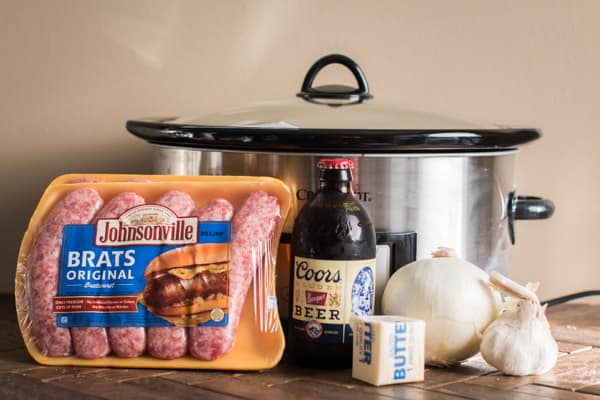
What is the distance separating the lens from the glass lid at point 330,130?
3.38ft

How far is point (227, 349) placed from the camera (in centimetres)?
97

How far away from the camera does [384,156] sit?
3.48 ft

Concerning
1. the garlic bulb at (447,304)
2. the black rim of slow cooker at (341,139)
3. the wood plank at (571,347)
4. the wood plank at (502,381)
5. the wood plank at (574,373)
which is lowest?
the wood plank at (502,381)

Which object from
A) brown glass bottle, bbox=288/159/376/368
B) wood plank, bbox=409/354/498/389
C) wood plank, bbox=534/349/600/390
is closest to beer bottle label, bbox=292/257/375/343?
brown glass bottle, bbox=288/159/376/368

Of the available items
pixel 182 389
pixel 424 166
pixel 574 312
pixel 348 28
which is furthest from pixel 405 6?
pixel 182 389

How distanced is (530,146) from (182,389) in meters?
0.78

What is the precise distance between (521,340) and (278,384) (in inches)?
10.8

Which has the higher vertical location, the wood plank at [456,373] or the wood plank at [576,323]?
the wood plank at [576,323]

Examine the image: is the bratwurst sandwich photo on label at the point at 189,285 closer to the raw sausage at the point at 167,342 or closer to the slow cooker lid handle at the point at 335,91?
the raw sausage at the point at 167,342

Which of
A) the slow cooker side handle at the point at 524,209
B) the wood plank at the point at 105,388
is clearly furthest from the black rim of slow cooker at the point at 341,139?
the wood plank at the point at 105,388

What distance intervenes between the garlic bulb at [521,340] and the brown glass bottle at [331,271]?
0.14m

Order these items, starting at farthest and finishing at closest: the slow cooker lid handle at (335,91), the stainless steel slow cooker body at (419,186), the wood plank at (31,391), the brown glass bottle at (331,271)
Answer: the slow cooker lid handle at (335,91), the stainless steel slow cooker body at (419,186), the brown glass bottle at (331,271), the wood plank at (31,391)

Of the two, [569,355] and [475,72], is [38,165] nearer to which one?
[475,72]

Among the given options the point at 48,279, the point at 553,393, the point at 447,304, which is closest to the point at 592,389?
the point at 553,393
